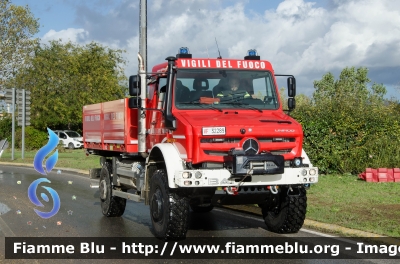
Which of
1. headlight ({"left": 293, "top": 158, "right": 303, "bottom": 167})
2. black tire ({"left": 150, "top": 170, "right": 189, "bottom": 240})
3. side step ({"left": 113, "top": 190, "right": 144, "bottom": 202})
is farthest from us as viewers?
side step ({"left": 113, "top": 190, "right": 144, "bottom": 202})

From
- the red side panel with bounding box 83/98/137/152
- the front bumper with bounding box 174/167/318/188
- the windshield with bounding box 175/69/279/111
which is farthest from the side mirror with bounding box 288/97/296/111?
the red side panel with bounding box 83/98/137/152

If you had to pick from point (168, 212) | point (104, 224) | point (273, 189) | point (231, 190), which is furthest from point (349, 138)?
point (168, 212)

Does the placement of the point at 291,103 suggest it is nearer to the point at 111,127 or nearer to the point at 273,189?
the point at 273,189

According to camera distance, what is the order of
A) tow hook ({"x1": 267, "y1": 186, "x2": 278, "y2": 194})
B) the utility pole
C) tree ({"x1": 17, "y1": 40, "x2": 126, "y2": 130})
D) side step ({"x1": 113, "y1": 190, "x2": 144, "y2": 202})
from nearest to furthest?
tow hook ({"x1": 267, "y1": 186, "x2": 278, "y2": 194}) → side step ({"x1": 113, "y1": 190, "x2": 144, "y2": 202}) → the utility pole → tree ({"x1": 17, "y1": 40, "x2": 126, "y2": 130})

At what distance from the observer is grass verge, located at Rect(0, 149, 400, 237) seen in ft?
32.5

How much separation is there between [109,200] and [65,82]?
37.6 metres

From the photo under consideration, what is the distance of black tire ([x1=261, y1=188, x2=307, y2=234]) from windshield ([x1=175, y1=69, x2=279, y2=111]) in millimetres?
1483

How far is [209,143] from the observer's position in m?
8.37

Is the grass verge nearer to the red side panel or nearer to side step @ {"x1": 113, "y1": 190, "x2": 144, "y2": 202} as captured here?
side step @ {"x1": 113, "y1": 190, "x2": 144, "y2": 202}

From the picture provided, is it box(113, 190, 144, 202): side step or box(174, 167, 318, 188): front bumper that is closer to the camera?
box(174, 167, 318, 188): front bumper

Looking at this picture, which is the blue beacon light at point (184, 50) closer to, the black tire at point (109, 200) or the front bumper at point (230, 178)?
the front bumper at point (230, 178)

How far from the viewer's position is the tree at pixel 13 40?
51500mm

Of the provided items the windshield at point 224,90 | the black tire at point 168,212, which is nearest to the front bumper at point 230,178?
the black tire at point 168,212

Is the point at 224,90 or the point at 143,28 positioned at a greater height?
the point at 143,28
